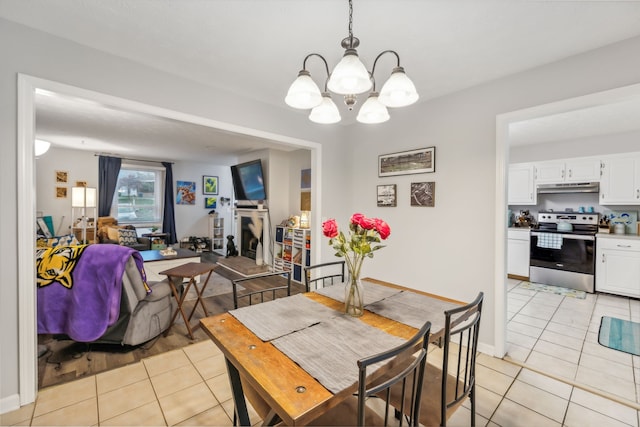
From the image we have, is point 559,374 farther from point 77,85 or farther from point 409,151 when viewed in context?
point 77,85

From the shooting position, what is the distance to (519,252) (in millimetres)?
4836

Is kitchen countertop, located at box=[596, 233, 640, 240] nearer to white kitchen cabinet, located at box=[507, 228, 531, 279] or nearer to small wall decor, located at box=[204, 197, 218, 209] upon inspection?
white kitchen cabinet, located at box=[507, 228, 531, 279]

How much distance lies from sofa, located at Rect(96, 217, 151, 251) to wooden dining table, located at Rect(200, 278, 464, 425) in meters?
5.08

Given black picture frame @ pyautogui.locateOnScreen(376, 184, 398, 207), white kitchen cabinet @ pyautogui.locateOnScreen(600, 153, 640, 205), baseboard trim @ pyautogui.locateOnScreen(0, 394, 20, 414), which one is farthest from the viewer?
white kitchen cabinet @ pyautogui.locateOnScreen(600, 153, 640, 205)

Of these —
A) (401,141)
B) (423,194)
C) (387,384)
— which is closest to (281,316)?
(387,384)

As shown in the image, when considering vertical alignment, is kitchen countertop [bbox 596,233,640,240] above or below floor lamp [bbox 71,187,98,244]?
below

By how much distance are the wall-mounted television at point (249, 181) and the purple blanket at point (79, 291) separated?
3702 millimetres

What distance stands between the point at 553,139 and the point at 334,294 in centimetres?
486

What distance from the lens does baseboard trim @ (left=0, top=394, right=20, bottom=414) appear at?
174 centimetres

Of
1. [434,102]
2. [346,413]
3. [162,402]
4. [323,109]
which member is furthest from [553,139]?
[162,402]

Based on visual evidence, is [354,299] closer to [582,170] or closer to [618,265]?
[618,265]

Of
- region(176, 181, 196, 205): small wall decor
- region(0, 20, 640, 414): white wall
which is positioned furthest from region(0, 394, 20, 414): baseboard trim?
region(176, 181, 196, 205): small wall decor

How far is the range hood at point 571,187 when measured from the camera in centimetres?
430

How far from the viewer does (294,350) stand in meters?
1.17
